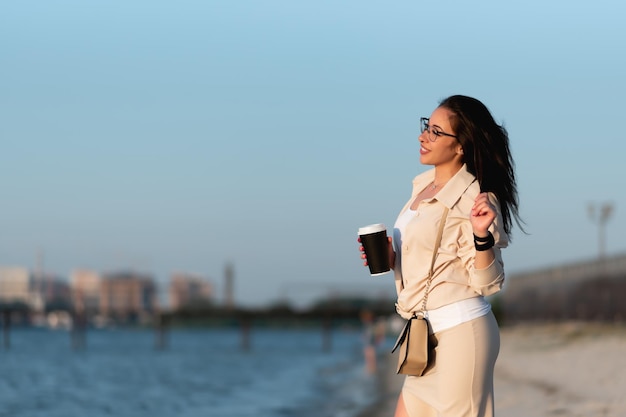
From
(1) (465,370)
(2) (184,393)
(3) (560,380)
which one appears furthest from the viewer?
(2) (184,393)

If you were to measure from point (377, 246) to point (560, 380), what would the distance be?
502 inches

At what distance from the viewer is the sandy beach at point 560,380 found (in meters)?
11.1

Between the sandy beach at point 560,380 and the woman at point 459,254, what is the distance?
641cm

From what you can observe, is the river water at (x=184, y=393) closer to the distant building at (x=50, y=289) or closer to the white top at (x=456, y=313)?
the white top at (x=456, y=313)

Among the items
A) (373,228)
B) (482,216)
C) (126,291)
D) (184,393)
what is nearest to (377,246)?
(373,228)

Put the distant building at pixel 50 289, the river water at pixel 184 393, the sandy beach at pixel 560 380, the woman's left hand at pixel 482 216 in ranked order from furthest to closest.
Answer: the distant building at pixel 50 289, the river water at pixel 184 393, the sandy beach at pixel 560 380, the woman's left hand at pixel 482 216

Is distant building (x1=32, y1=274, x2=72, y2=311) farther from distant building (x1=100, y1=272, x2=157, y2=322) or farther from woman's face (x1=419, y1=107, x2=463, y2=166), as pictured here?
woman's face (x1=419, y1=107, x2=463, y2=166)

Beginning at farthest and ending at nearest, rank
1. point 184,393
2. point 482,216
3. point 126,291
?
point 126,291 → point 184,393 → point 482,216

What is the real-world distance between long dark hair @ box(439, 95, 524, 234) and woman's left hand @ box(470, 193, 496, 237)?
22 cm

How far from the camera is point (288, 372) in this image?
3275cm

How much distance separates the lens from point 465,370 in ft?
11.6

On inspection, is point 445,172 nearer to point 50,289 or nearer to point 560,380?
point 560,380

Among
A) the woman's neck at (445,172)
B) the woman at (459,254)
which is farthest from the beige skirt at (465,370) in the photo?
the woman's neck at (445,172)

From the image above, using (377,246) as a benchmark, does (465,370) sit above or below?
below
